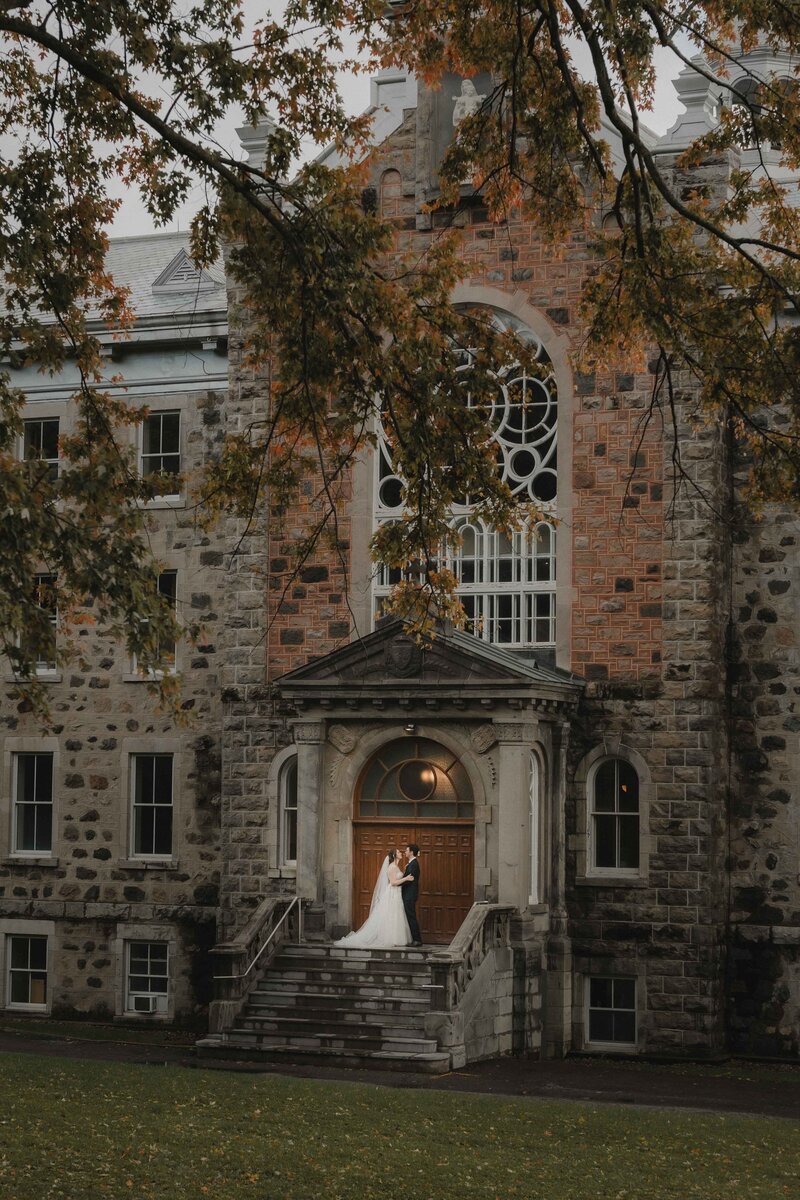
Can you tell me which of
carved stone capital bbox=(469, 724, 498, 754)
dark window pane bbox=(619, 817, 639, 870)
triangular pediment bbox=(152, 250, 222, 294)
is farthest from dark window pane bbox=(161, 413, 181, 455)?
dark window pane bbox=(619, 817, 639, 870)

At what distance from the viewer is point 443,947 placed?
24.9 m

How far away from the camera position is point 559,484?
2630 centimetres

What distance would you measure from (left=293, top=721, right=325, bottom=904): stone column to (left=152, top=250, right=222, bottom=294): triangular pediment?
8706mm

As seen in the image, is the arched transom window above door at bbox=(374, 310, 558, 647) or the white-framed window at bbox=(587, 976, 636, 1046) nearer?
the white-framed window at bbox=(587, 976, 636, 1046)

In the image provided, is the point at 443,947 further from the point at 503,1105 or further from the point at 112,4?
the point at 112,4

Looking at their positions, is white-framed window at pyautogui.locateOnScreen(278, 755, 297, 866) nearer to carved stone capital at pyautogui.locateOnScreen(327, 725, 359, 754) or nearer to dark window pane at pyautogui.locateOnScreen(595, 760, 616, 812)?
carved stone capital at pyautogui.locateOnScreen(327, 725, 359, 754)

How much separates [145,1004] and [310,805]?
5.49 m

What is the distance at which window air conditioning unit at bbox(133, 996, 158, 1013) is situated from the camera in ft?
94.6

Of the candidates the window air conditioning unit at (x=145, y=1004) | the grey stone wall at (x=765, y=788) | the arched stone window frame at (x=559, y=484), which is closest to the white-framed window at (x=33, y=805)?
the window air conditioning unit at (x=145, y=1004)

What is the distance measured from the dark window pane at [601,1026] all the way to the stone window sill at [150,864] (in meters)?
7.01

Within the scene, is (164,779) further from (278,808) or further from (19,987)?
(19,987)

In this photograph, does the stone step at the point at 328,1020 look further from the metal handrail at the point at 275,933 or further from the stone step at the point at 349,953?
the stone step at the point at 349,953

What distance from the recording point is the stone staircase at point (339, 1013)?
2233 centimetres

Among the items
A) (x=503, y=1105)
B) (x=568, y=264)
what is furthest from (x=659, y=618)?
(x=503, y=1105)
